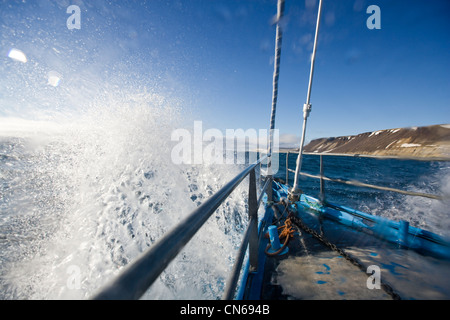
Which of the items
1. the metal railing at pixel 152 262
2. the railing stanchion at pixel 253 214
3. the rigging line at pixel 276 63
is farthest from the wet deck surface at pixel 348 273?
the rigging line at pixel 276 63

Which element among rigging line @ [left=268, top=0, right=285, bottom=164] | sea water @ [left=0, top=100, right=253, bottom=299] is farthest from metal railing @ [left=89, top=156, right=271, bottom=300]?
rigging line @ [left=268, top=0, right=285, bottom=164]

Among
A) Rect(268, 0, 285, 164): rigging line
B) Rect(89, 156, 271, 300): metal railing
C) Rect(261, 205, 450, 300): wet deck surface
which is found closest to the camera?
Rect(89, 156, 271, 300): metal railing

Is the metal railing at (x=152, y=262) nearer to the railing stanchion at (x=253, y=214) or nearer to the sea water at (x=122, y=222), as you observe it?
the railing stanchion at (x=253, y=214)

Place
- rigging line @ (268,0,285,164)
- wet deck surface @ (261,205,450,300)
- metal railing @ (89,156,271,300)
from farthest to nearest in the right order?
rigging line @ (268,0,285,164) → wet deck surface @ (261,205,450,300) → metal railing @ (89,156,271,300)

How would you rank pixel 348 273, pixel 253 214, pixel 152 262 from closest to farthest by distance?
pixel 152 262, pixel 253 214, pixel 348 273

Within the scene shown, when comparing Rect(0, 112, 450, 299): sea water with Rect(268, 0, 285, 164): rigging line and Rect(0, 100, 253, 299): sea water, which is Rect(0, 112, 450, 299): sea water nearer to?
Rect(0, 100, 253, 299): sea water

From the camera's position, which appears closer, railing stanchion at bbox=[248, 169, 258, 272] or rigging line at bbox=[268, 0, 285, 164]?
railing stanchion at bbox=[248, 169, 258, 272]

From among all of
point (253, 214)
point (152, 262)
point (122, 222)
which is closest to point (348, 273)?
point (253, 214)

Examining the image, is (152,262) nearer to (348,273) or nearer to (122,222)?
(348,273)

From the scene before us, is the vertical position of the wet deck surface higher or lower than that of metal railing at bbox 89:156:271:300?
lower

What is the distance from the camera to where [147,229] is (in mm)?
2961

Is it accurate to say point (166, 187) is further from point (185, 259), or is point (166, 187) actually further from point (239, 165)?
point (239, 165)

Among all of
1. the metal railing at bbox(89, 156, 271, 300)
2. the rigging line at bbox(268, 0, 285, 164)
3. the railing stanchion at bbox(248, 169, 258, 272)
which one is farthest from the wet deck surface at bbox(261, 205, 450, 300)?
the rigging line at bbox(268, 0, 285, 164)

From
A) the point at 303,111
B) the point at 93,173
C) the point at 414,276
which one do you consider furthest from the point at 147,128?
the point at 414,276
